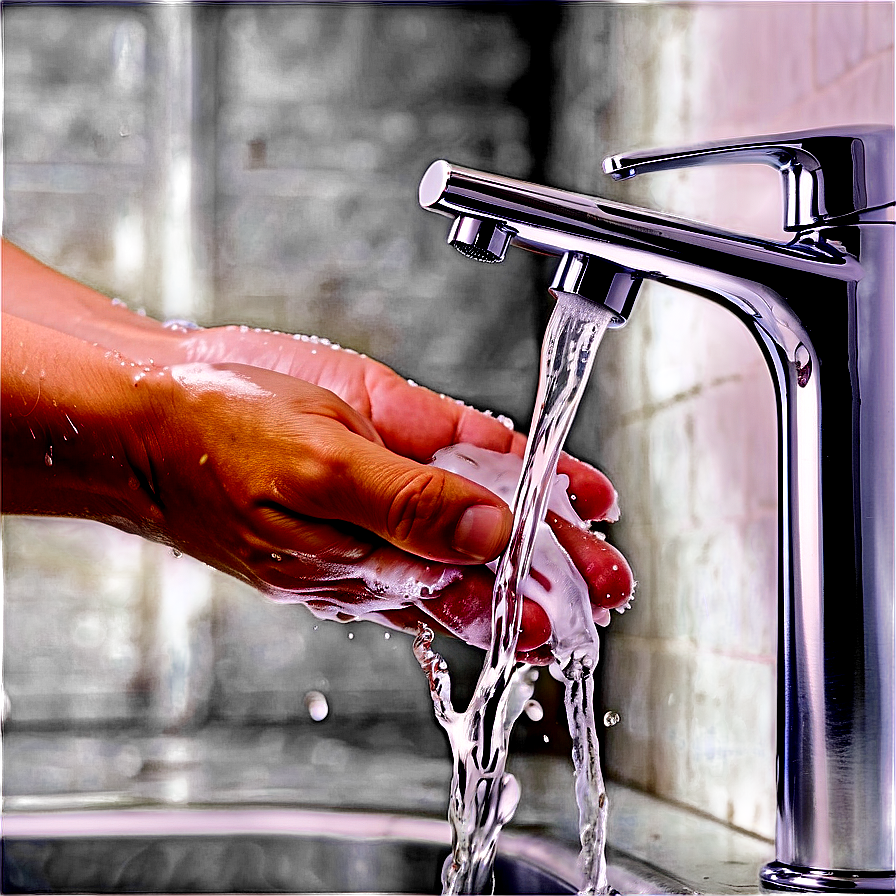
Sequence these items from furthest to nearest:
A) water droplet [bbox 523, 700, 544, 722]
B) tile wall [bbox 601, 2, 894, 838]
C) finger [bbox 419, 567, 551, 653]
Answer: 1. water droplet [bbox 523, 700, 544, 722]
2. tile wall [bbox 601, 2, 894, 838]
3. finger [bbox 419, 567, 551, 653]

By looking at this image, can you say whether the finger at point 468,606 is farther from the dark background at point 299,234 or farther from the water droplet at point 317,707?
the water droplet at point 317,707

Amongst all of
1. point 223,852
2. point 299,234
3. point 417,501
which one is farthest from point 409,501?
point 299,234

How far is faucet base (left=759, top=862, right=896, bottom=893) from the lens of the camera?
1.47 feet

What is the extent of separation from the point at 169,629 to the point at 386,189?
21.2 inches

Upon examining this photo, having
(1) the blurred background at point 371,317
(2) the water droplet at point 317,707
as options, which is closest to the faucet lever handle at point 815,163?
(1) the blurred background at point 371,317

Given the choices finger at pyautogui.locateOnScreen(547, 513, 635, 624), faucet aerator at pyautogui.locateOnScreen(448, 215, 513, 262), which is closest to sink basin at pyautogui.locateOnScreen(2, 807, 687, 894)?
finger at pyautogui.locateOnScreen(547, 513, 635, 624)

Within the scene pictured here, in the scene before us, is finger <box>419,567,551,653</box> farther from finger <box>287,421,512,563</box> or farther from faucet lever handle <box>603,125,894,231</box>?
faucet lever handle <box>603,125,894,231</box>

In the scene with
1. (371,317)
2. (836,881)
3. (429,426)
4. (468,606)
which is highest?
(371,317)

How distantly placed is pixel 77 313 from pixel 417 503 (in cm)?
34

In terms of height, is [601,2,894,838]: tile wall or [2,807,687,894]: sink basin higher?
[601,2,894,838]: tile wall

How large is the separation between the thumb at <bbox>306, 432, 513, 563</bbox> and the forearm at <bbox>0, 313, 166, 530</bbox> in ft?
0.46

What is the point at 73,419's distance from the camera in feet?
1.97

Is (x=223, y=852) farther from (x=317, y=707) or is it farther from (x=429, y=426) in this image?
(x=429, y=426)

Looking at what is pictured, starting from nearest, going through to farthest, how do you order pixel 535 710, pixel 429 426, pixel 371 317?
pixel 429 426
pixel 535 710
pixel 371 317
